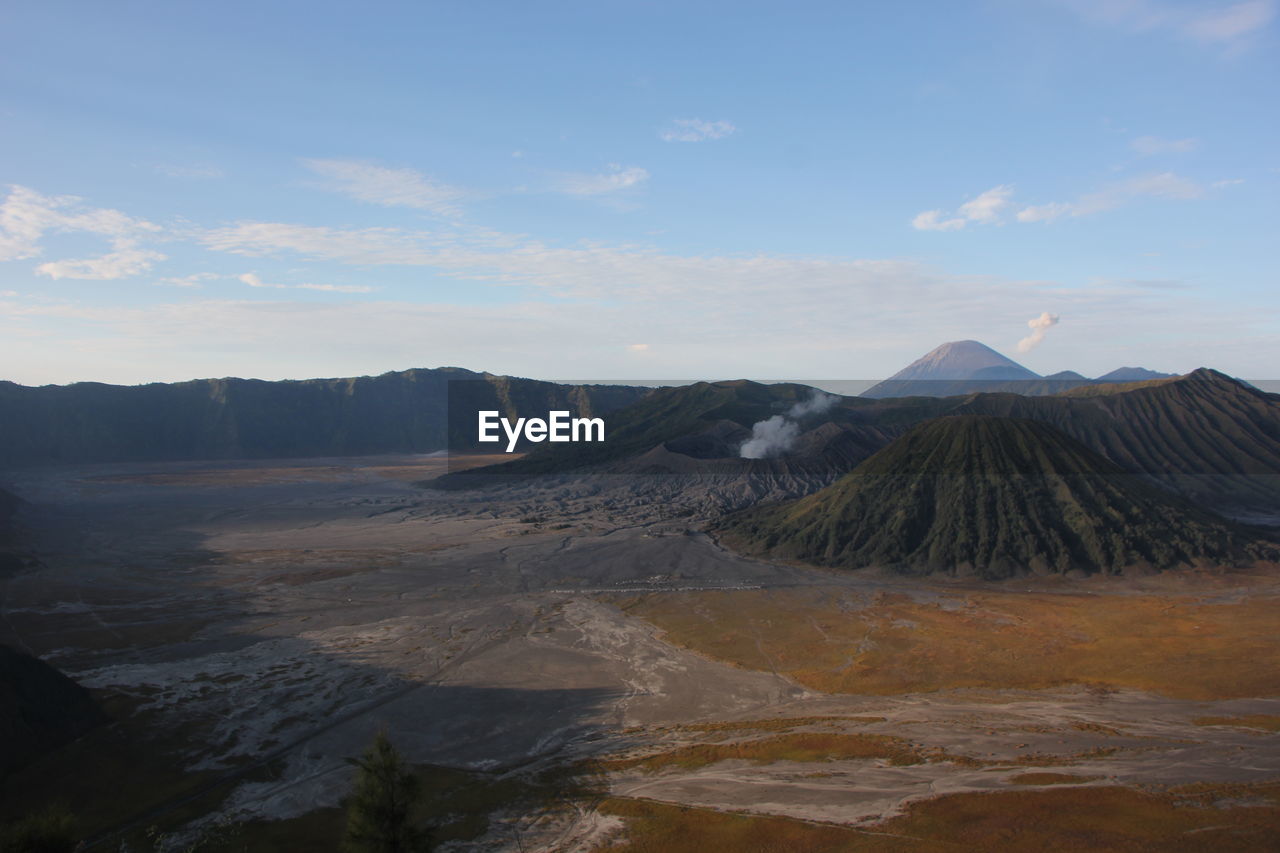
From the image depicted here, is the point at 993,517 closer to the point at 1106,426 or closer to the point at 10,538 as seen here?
the point at 1106,426

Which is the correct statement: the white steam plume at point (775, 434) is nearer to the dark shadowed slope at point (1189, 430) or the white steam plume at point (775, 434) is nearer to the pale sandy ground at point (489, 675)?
the dark shadowed slope at point (1189, 430)

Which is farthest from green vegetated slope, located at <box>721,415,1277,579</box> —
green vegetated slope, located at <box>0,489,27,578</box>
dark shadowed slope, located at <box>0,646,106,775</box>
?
green vegetated slope, located at <box>0,489,27,578</box>

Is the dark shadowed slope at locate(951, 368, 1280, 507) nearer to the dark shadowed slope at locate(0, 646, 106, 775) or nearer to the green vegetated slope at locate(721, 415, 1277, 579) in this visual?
the green vegetated slope at locate(721, 415, 1277, 579)

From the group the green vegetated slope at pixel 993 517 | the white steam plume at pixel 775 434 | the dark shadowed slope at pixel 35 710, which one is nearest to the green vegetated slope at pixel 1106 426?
the white steam plume at pixel 775 434

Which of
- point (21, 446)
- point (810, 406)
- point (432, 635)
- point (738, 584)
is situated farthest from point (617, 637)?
point (21, 446)

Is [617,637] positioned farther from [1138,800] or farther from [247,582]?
[247,582]

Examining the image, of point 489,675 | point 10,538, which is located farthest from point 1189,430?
point 10,538
